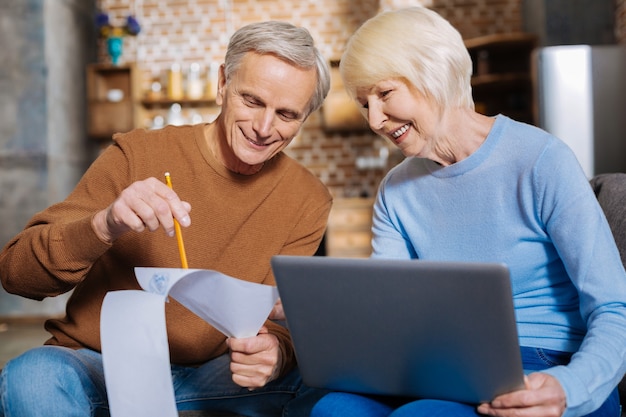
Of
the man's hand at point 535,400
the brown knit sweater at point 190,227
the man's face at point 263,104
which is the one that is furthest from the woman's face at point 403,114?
the man's hand at point 535,400

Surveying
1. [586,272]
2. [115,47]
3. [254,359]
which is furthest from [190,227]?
[115,47]

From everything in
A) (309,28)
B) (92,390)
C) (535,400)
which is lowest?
(92,390)

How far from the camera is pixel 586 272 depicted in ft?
4.10

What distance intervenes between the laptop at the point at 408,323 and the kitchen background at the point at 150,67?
14.9 feet

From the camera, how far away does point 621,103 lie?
501cm

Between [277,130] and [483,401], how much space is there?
2.74ft

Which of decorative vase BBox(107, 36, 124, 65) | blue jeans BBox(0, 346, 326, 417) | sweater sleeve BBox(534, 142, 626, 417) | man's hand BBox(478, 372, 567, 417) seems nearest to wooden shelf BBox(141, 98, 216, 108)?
decorative vase BBox(107, 36, 124, 65)

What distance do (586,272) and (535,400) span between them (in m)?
0.30

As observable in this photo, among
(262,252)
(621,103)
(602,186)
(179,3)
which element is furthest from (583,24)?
(262,252)

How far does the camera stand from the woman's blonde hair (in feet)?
4.66

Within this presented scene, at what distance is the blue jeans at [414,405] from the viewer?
116 cm

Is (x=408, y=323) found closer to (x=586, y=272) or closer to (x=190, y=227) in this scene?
(x=586, y=272)

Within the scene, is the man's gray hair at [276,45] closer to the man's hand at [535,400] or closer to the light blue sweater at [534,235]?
the light blue sweater at [534,235]

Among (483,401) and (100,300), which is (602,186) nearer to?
(483,401)
